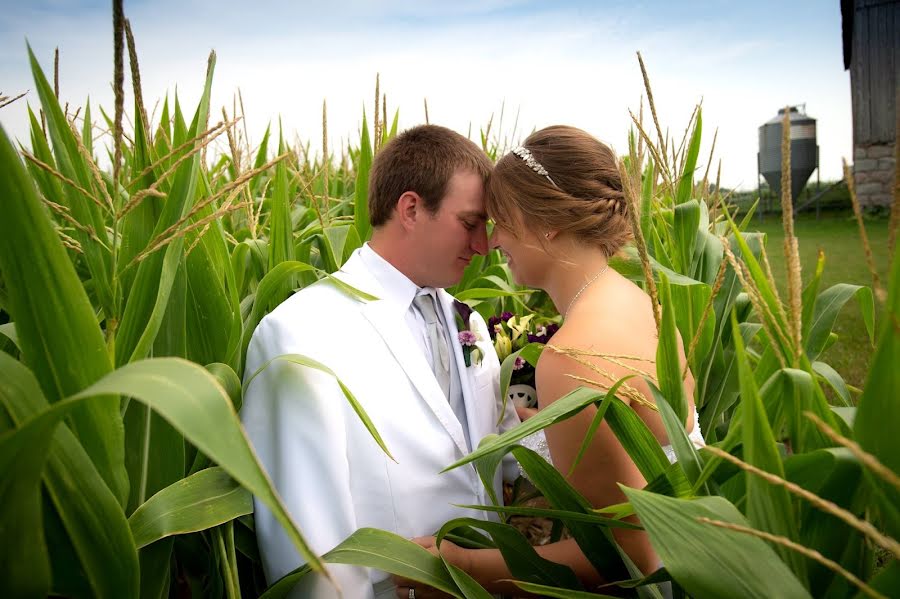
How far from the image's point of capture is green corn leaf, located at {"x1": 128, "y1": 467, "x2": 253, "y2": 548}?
1.01m

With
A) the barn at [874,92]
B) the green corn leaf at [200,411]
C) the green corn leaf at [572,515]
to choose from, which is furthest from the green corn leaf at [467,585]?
the barn at [874,92]

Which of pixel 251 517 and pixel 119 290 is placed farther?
pixel 251 517

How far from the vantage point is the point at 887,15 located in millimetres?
12094

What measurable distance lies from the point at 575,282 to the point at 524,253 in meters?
0.17

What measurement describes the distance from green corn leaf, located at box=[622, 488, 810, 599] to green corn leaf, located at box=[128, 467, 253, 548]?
0.68 meters

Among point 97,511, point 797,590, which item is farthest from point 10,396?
point 797,590

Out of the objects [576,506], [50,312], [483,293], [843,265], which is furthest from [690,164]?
[843,265]

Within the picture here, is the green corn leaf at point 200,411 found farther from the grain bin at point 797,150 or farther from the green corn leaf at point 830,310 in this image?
the grain bin at point 797,150

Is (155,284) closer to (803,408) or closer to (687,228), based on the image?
(803,408)

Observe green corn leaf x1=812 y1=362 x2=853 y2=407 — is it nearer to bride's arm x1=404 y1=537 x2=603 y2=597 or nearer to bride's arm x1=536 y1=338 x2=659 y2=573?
bride's arm x1=536 y1=338 x2=659 y2=573

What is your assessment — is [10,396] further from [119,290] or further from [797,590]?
[797,590]

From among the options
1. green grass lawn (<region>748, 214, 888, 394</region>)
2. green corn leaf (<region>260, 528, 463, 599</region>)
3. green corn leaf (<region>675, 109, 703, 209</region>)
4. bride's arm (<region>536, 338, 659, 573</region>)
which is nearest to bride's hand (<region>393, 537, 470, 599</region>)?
green corn leaf (<region>260, 528, 463, 599</region>)

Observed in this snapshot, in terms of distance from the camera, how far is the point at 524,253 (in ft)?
6.31

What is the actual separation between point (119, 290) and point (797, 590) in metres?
1.05
